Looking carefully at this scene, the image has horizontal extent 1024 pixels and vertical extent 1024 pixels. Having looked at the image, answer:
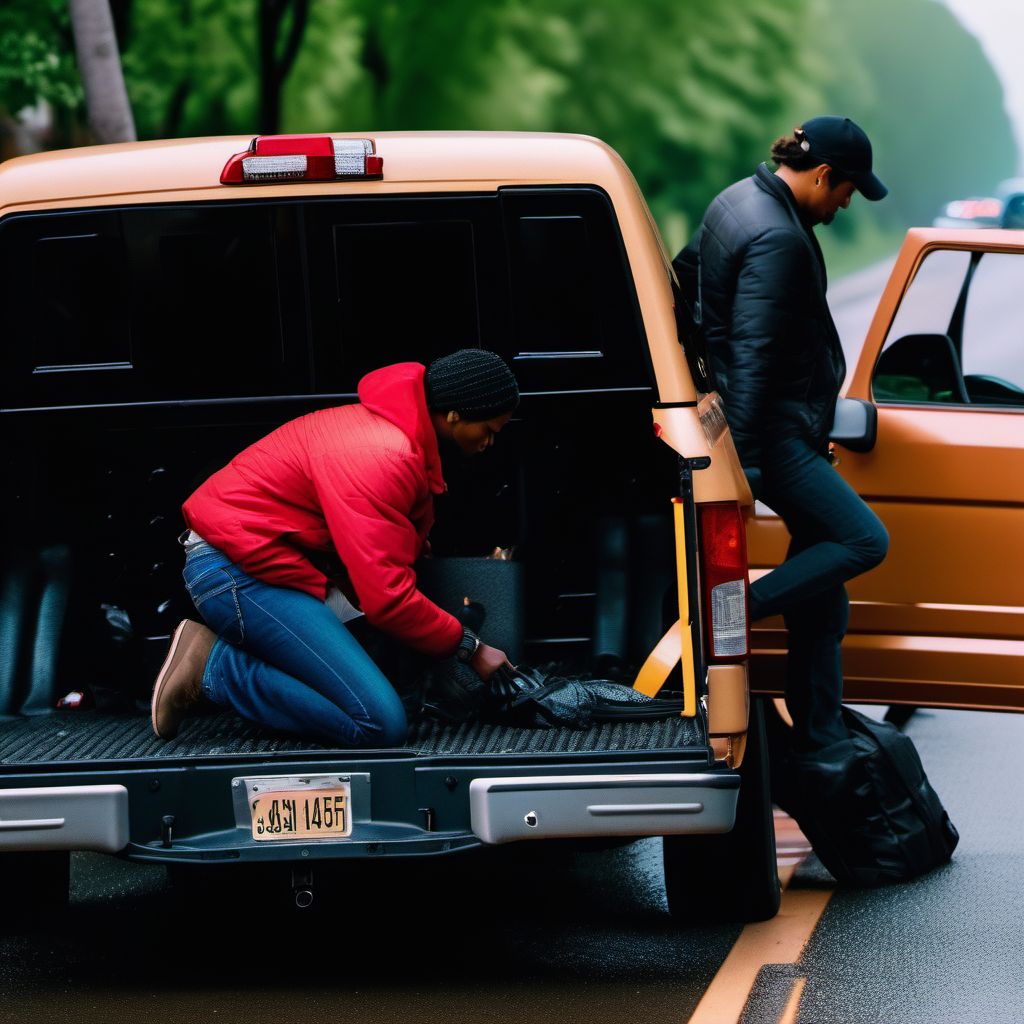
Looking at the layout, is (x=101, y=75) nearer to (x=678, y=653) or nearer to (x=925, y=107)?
(x=678, y=653)

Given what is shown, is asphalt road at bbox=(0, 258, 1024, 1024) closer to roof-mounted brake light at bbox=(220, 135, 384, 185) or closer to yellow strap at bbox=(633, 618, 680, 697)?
yellow strap at bbox=(633, 618, 680, 697)

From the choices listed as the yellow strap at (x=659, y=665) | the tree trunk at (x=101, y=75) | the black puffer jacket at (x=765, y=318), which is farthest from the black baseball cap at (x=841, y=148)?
the tree trunk at (x=101, y=75)

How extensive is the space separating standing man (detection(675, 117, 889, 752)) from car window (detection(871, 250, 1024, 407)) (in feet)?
1.65

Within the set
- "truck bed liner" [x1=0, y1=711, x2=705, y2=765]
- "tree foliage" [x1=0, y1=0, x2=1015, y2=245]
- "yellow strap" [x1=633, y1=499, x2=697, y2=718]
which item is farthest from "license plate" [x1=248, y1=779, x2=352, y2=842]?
"tree foliage" [x1=0, y1=0, x2=1015, y2=245]

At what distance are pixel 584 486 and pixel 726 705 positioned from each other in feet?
4.69

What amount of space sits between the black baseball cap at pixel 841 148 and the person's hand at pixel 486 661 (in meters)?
2.03

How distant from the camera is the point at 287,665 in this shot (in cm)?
548

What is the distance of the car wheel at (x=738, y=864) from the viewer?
5.68 meters

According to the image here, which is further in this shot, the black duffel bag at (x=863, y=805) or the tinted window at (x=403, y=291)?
the black duffel bag at (x=863, y=805)

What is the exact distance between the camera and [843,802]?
6.25 meters

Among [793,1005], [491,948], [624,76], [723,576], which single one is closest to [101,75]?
[491,948]

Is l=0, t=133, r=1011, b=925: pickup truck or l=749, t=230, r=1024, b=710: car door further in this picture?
l=749, t=230, r=1024, b=710: car door

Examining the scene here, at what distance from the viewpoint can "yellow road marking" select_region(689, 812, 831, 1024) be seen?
5.11 metres

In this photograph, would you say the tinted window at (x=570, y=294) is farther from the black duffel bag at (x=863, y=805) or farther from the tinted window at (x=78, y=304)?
the black duffel bag at (x=863, y=805)
